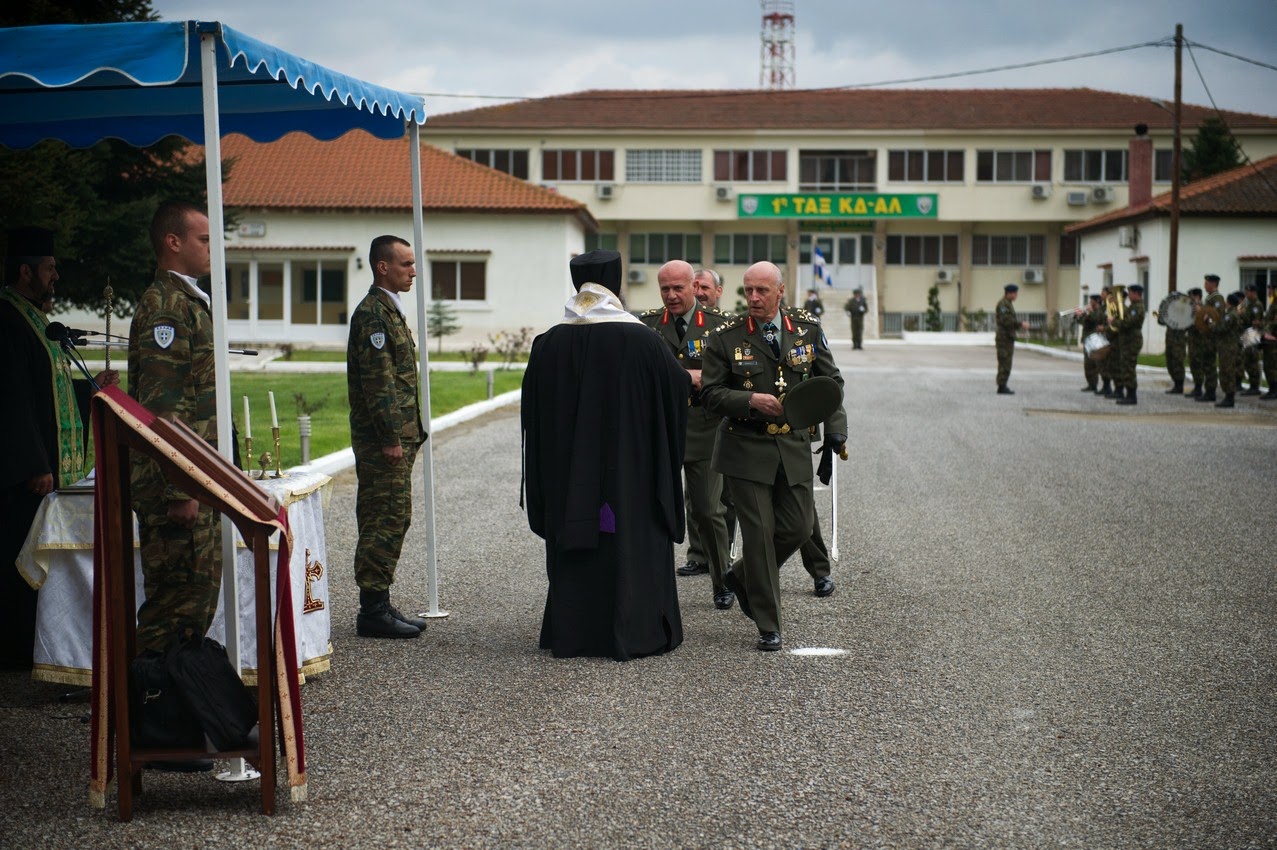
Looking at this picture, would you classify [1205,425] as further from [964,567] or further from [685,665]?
[685,665]

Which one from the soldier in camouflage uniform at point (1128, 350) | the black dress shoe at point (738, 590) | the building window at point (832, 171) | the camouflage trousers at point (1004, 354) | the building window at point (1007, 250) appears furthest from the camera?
the building window at point (1007, 250)

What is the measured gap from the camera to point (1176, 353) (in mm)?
25297

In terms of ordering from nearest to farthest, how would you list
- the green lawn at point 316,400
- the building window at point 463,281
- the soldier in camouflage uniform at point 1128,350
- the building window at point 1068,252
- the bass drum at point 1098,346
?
1. the green lawn at point 316,400
2. the soldier in camouflage uniform at point 1128,350
3. the bass drum at point 1098,346
4. the building window at point 463,281
5. the building window at point 1068,252

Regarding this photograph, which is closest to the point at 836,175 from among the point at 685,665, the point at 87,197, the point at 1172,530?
the point at 87,197

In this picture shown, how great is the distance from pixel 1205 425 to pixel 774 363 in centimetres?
1426

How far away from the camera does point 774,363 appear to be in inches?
287

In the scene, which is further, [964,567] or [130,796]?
[964,567]

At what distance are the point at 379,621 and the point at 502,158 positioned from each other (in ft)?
174

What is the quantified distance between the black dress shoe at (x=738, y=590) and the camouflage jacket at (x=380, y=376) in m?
1.96

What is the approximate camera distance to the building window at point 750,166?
5812 cm

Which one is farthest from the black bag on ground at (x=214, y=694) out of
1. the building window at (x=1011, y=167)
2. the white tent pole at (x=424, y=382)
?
the building window at (x=1011, y=167)

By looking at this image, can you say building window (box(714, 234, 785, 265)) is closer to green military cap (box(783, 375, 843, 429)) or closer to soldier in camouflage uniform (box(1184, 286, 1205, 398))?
soldier in camouflage uniform (box(1184, 286, 1205, 398))

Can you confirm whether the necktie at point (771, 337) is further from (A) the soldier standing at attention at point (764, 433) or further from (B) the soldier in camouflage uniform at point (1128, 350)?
(B) the soldier in camouflage uniform at point (1128, 350)

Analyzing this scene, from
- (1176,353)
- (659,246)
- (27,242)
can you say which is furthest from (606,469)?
(659,246)
